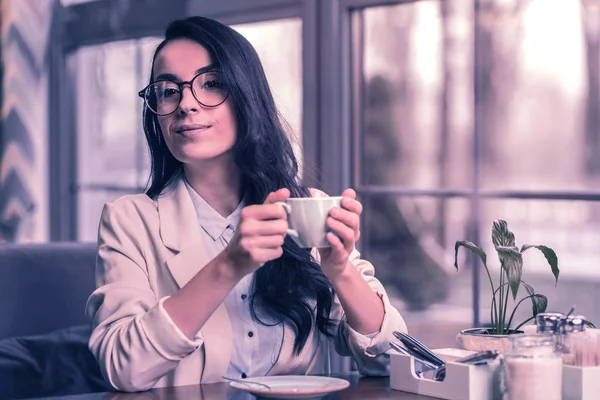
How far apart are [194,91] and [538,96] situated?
101 centimetres

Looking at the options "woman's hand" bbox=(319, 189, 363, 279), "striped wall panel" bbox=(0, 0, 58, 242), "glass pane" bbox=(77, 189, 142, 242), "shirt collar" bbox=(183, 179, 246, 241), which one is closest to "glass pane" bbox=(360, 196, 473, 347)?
"shirt collar" bbox=(183, 179, 246, 241)

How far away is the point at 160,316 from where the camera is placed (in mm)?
1271

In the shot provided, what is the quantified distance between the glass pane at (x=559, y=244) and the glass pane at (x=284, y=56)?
688 mm

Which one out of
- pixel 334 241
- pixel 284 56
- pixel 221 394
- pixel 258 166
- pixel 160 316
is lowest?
pixel 221 394

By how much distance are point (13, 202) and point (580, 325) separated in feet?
8.84

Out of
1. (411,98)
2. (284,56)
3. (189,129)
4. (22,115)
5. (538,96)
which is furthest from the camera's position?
(22,115)

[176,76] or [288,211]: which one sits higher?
[176,76]

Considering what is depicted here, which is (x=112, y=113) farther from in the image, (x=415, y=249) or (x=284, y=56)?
(x=415, y=249)

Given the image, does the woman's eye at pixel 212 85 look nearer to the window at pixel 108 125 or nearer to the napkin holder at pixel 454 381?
the napkin holder at pixel 454 381

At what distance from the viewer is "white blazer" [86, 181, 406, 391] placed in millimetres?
1286

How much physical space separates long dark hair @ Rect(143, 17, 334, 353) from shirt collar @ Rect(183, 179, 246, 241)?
0.05 meters

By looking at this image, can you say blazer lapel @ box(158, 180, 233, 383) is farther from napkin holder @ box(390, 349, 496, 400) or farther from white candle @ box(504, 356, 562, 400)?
white candle @ box(504, 356, 562, 400)

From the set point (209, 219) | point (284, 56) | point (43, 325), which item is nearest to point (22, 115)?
point (284, 56)

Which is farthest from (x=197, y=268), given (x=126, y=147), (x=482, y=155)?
(x=126, y=147)
